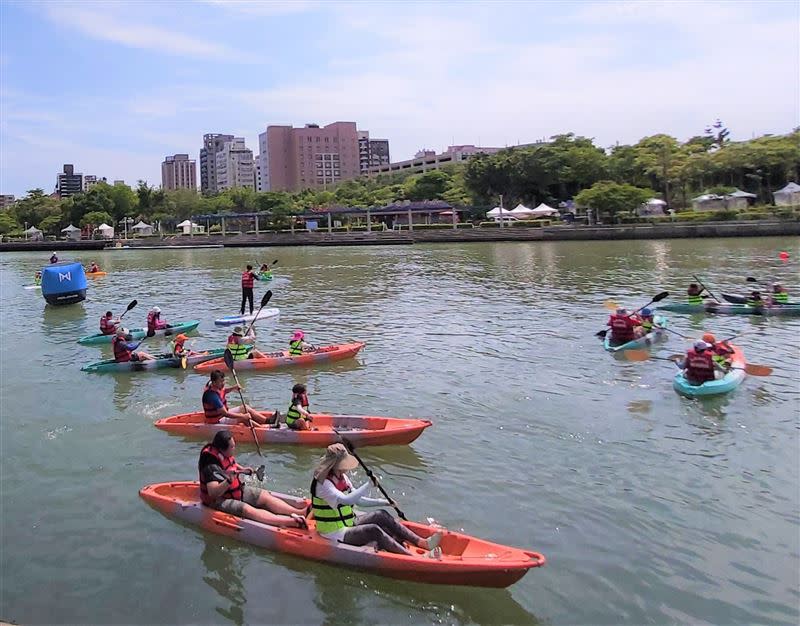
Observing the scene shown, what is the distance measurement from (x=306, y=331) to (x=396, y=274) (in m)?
20.2

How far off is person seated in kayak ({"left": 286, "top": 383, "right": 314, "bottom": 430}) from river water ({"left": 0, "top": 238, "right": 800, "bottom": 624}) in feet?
1.85

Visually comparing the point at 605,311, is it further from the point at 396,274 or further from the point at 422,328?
the point at 396,274

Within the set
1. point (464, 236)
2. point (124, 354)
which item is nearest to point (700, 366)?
point (124, 354)

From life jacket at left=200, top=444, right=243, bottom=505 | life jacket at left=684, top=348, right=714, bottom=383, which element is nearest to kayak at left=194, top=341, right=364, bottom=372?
life jacket at left=200, top=444, right=243, bottom=505

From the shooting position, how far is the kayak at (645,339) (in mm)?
18125

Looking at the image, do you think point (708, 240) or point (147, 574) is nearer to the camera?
point (147, 574)

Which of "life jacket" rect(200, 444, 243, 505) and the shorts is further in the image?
"life jacket" rect(200, 444, 243, 505)

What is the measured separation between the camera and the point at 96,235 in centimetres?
10394

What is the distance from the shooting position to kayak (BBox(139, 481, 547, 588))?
284 inches

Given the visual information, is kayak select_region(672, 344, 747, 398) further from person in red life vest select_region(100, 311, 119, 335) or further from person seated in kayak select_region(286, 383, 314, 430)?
person in red life vest select_region(100, 311, 119, 335)

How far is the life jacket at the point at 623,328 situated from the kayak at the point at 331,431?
28.4 ft

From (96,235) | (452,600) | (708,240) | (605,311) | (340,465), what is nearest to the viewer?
(452,600)

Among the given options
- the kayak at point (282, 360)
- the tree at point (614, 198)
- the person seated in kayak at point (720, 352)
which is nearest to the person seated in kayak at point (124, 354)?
the kayak at point (282, 360)

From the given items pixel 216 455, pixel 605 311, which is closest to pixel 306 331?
pixel 605 311
